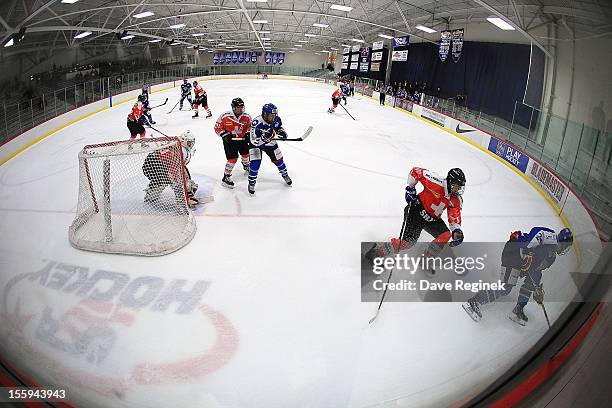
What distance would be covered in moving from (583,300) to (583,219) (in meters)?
2.58

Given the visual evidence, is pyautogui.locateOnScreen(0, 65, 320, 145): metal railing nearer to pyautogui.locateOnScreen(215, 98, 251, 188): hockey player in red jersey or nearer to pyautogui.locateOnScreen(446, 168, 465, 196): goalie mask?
pyautogui.locateOnScreen(215, 98, 251, 188): hockey player in red jersey

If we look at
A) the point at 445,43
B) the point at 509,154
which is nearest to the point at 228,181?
the point at 509,154

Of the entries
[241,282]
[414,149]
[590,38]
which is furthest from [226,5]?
[241,282]

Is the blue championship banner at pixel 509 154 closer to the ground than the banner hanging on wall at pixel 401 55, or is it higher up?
closer to the ground

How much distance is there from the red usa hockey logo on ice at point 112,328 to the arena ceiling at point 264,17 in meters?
5.16

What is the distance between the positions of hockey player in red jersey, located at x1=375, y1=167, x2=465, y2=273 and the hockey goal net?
2186 millimetres

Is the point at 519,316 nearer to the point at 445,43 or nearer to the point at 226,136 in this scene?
the point at 226,136

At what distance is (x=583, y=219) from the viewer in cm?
372

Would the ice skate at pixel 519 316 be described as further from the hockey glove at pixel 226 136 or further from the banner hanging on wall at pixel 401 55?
the banner hanging on wall at pixel 401 55

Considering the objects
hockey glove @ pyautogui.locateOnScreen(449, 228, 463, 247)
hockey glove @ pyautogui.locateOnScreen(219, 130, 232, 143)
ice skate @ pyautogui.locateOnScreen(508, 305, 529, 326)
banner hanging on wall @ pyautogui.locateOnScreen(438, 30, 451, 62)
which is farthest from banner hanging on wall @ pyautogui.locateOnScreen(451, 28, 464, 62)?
ice skate @ pyautogui.locateOnScreen(508, 305, 529, 326)

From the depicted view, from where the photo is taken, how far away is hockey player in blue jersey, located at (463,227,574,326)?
2.10m

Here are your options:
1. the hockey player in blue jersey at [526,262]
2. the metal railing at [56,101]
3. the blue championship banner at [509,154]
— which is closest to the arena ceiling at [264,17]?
the metal railing at [56,101]

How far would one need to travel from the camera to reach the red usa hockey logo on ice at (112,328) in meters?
1.74

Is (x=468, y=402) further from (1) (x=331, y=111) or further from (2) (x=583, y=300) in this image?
(1) (x=331, y=111)
